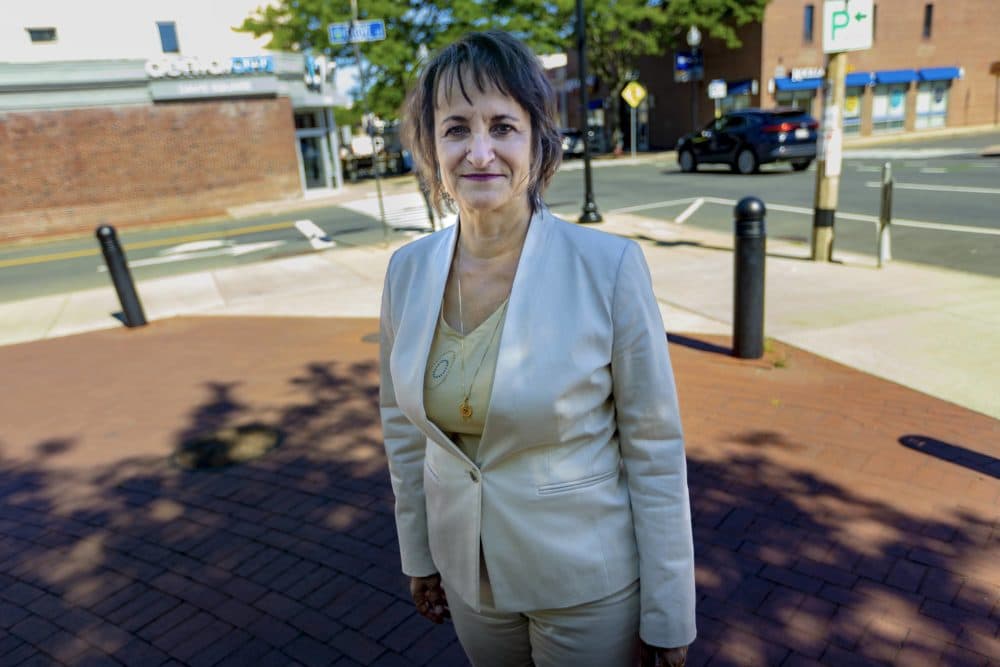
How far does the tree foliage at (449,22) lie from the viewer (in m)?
29.6

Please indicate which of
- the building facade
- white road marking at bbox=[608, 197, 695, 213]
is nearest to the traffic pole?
white road marking at bbox=[608, 197, 695, 213]

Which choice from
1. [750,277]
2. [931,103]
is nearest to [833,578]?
[750,277]

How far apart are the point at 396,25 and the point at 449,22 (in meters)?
2.34

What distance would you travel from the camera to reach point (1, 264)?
1655 centimetres

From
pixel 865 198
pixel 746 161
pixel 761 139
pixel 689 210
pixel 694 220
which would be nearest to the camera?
pixel 694 220

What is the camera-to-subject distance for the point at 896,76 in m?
33.5

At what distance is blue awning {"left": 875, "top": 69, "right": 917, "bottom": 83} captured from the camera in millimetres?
33281

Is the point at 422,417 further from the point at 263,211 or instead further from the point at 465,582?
the point at 263,211

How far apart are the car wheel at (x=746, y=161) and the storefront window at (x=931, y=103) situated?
20.5 metres

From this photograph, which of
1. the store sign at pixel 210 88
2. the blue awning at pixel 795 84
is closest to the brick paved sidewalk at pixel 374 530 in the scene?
the store sign at pixel 210 88

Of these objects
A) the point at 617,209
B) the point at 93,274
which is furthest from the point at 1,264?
the point at 617,209

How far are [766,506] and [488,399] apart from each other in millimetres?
2456

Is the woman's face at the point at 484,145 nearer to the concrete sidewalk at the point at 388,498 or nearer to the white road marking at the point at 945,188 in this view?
the concrete sidewalk at the point at 388,498

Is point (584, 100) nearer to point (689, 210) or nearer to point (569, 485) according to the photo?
point (689, 210)
